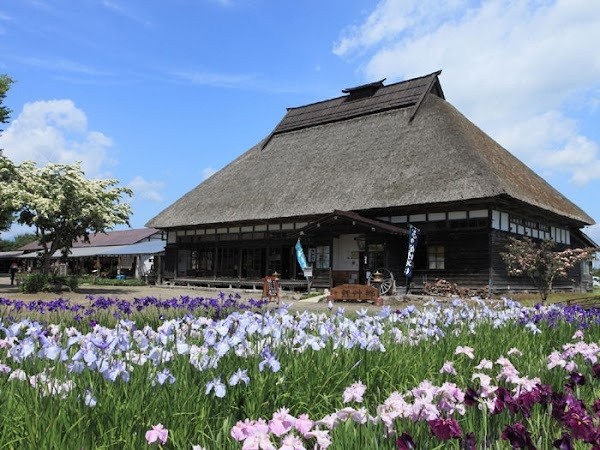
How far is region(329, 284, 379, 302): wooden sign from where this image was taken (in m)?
16.3

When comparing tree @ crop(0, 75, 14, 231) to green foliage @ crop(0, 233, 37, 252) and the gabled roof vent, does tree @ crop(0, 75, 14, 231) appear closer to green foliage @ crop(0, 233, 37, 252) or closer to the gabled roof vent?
the gabled roof vent

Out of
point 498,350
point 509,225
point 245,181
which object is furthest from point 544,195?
point 498,350

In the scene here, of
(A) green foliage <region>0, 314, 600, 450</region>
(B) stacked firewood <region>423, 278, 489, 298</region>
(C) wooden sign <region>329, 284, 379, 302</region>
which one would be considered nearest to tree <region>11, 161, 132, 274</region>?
(C) wooden sign <region>329, 284, 379, 302</region>

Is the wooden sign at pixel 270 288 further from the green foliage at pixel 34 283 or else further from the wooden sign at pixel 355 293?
the green foliage at pixel 34 283

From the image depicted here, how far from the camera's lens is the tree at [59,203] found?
65.5 feet

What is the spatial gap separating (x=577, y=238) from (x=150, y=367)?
31360 mm

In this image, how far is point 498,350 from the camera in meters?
4.78

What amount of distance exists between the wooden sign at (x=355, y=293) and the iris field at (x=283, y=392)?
37.5 ft

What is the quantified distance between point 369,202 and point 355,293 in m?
6.22

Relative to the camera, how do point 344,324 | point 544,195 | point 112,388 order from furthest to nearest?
point 544,195, point 344,324, point 112,388

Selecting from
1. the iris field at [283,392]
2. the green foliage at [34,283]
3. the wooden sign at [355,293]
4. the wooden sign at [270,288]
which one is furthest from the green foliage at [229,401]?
the green foliage at [34,283]

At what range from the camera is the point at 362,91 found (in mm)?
31656

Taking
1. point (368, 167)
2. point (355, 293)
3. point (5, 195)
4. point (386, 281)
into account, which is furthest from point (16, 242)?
point (355, 293)

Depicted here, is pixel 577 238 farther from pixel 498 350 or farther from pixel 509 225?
pixel 498 350
